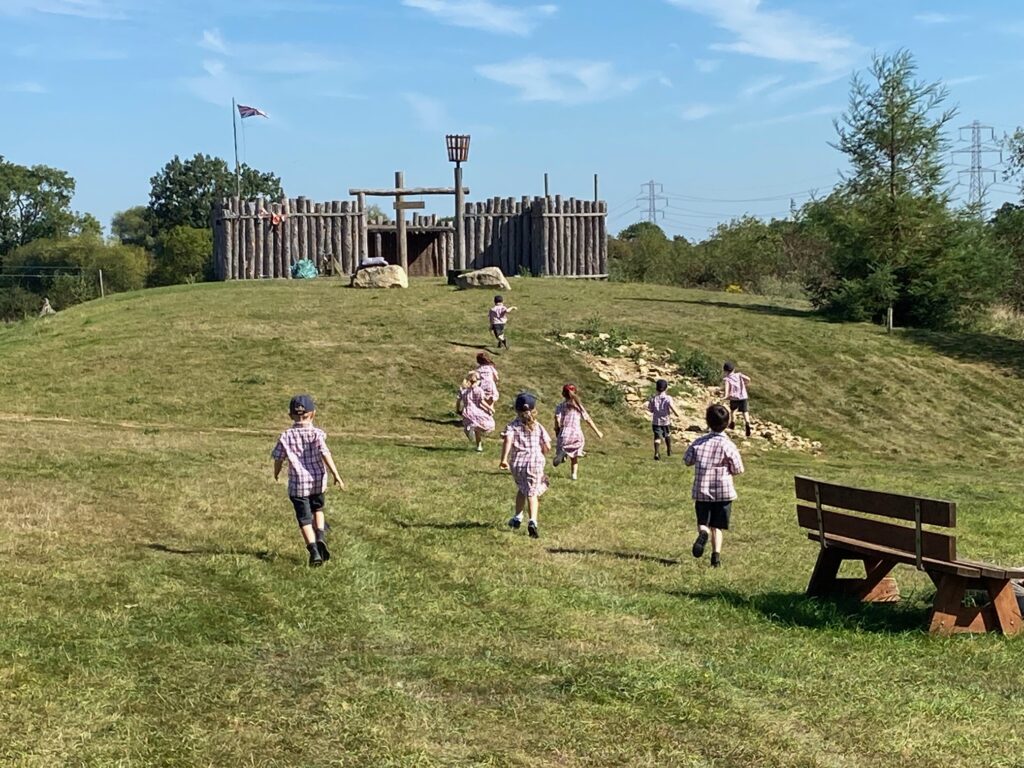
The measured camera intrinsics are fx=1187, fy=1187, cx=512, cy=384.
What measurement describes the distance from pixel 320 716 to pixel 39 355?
24295 mm

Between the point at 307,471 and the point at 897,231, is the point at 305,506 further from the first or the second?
the point at 897,231

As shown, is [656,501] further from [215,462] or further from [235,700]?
[235,700]

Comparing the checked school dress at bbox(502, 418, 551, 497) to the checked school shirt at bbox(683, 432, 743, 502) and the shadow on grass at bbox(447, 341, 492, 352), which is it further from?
the shadow on grass at bbox(447, 341, 492, 352)

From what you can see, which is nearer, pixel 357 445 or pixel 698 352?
pixel 357 445

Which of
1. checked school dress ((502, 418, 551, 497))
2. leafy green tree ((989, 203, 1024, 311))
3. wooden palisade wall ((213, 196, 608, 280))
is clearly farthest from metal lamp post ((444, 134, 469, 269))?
checked school dress ((502, 418, 551, 497))

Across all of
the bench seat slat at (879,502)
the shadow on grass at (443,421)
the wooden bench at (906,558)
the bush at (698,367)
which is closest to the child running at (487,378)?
the shadow on grass at (443,421)

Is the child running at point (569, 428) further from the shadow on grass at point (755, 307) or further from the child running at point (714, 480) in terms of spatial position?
the shadow on grass at point (755, 307)

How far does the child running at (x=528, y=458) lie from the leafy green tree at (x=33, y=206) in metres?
96.2

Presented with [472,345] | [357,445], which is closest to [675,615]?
[357,445]

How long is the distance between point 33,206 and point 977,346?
289 feet

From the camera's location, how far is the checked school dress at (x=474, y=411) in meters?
20.7

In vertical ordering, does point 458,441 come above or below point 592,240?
below

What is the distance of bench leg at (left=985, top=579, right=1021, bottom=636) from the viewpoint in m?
9.04

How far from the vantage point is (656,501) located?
16344 millimetres
